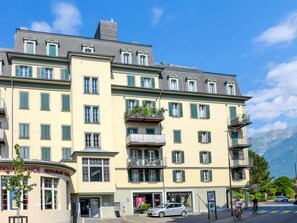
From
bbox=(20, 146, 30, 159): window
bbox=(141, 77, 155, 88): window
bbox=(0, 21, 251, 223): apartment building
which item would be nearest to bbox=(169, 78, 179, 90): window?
bbox=(0, 21, 251, 223): apartment building

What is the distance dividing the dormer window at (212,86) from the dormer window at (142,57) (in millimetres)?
9157

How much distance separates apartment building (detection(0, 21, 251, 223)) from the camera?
45812 mm

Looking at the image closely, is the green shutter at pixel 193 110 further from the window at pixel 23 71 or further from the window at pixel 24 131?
the window at pixel 24 131

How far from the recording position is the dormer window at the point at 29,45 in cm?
4781

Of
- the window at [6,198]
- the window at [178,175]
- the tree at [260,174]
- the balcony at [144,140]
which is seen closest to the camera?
the window at [6,198]

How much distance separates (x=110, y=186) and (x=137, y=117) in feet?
31.6

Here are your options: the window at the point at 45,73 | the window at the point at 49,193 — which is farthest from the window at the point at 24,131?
the window at the point at 49,193

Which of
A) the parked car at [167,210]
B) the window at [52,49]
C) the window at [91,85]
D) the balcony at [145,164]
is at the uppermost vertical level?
the window at [52,49]

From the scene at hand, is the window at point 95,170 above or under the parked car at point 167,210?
above

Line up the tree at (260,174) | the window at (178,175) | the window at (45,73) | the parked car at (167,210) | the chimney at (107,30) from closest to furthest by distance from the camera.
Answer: the parked car at (167,210), the window at (45,73), the window at (178,175), the chimney at (107,30), the tree at (260,174)

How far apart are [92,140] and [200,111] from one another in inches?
604

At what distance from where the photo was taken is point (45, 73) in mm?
48125

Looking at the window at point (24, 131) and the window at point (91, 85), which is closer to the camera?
the window at point (24, 131)

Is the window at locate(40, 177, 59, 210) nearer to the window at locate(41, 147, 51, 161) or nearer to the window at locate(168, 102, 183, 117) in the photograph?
the window at locate(41, 147, 51, 161)
